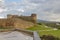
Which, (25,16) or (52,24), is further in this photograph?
(52,24)

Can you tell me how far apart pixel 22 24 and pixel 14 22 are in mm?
1011

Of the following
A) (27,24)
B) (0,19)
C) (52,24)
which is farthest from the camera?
(52,24)

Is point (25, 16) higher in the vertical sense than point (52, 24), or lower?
higher

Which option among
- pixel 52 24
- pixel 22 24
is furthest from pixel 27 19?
pixel 52 24

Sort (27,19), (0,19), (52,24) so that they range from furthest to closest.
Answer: (52,24), (27,19), (0,19)

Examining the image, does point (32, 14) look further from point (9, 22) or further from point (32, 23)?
point (9, 22)

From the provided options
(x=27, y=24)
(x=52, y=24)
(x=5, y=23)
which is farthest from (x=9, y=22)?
(x=52, y=24)

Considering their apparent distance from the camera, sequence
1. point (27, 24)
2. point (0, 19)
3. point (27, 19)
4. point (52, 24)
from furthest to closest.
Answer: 1. point (52, 24)
2. point (27, 19)
3. point (27, 24)
4. point (0, 19)

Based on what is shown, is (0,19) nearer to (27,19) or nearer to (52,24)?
(27,19)

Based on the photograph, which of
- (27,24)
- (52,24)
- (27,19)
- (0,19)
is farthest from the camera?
(52,24)

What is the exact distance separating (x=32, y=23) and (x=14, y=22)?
287 cm

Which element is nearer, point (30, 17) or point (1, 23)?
A: point (1, 23)

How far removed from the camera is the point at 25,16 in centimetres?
2270

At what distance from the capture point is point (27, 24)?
20844mm
